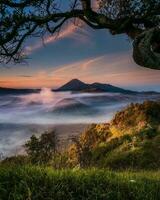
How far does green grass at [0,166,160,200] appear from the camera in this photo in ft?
37.8

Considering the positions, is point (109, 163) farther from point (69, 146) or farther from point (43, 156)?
point (69, 146)

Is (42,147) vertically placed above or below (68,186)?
below

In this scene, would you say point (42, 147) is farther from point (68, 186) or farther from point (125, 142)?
point (68, 186)

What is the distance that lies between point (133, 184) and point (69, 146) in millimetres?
14182

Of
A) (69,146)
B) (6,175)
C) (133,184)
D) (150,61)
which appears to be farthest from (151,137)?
(6,175)

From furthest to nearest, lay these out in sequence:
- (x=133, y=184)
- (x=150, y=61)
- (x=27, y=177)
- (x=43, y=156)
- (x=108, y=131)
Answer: (x=108, y=131) → (x=43, y=156) → (x=150, y=61) → (x=133, y=184) → (x=27, y=177)

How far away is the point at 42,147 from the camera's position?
2239cm

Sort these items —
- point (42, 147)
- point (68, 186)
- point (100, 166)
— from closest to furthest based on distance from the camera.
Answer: point (68, 186)
point (100, 166)
point (42, 147)

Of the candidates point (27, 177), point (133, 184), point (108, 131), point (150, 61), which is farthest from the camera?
point (108, 131)

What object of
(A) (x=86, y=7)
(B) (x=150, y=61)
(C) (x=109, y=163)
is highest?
(A) (x=86, y=7)

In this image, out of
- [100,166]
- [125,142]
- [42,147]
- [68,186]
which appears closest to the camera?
[68,186]

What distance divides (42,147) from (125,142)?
12.9 ft

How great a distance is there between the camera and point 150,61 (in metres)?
15.7

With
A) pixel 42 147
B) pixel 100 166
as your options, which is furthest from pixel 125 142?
pixel 42 147
